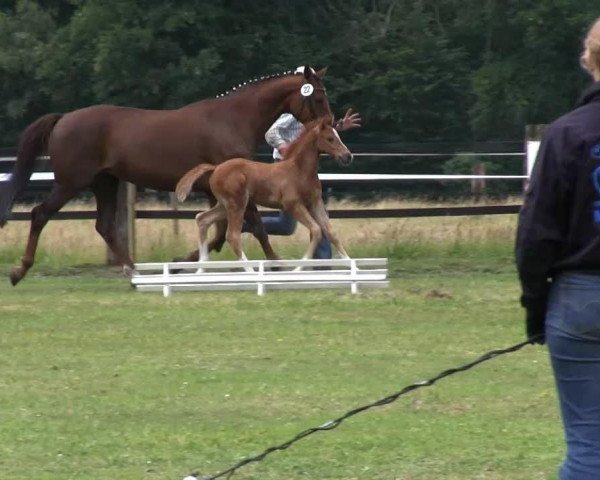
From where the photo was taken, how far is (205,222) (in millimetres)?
13875

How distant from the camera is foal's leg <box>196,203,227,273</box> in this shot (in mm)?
13859

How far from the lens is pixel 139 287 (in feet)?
44.5

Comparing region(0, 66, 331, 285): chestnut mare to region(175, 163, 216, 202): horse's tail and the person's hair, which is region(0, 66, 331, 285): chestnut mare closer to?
region(175, 163, 216, 202): horse's tail

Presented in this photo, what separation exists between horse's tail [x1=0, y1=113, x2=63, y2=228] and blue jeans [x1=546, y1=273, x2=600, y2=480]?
1075 centimetres

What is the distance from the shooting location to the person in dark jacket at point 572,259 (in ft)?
15.2

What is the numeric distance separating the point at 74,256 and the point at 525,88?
23.1 meters

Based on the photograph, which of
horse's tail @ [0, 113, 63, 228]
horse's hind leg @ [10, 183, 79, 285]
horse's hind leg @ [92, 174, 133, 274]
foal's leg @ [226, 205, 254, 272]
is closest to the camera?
foal's leg @ [226, 205, 254, 272]

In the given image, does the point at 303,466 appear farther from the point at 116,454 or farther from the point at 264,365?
the point at 264,365

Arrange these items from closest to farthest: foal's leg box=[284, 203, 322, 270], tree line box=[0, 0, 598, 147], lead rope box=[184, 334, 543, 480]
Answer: lead rope box=[184, 334, 543, 480]
foal's leg box=[284, 203, 322, 270]
tree line box=[0, 0, 598, 147]

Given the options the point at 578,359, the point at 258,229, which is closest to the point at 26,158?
the point at 258,229

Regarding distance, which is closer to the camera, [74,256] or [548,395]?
[548,395]

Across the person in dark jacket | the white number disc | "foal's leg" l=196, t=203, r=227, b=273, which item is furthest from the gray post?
the person in dark jacket

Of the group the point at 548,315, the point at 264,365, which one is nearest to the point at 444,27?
the point at 264,365

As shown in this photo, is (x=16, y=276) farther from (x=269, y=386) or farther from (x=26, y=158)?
(x=269, y=386)
